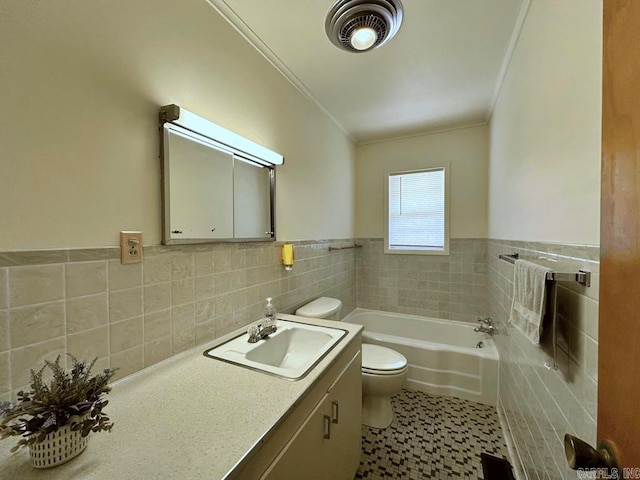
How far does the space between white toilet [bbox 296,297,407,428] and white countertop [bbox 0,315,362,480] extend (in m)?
0.87

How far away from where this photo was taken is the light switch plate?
2.89 ft

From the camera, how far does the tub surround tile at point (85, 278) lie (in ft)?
2.47

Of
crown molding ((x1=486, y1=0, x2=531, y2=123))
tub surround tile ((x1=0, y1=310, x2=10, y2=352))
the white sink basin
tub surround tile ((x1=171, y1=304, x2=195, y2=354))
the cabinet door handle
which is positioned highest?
crown molding ((x1=486, y1=0, x2=531, y2=123))

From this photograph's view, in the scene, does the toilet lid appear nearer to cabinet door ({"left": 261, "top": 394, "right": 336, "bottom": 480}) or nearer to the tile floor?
the tile floor

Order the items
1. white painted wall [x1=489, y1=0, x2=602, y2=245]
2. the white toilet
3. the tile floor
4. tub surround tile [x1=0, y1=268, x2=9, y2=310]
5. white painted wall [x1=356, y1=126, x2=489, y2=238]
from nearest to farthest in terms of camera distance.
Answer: tub surround tile [x1=0, y1=268, x2=9, y2=310] → white painted wall [x1=489, y1=0, x2=602, y2=245] → the tile floor → the white toilet → white painted wall [x1=356, y1=126, x2=489, y2=238]

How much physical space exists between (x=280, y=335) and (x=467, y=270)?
225 cm

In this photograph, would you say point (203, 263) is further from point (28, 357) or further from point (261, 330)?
point (28, 357)

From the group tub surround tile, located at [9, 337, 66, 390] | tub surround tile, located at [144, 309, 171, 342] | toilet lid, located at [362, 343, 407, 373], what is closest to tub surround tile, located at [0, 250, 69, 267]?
tub surround tile, located at [9, 337, 66, 390]

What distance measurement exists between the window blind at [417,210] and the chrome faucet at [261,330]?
2.07 m

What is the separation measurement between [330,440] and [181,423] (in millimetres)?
628

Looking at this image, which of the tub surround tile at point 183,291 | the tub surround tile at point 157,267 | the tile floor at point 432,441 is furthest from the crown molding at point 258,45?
the tile floor at point 432,441

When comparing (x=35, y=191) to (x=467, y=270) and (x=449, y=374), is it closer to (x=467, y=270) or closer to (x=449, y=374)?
(x=449, y=374)

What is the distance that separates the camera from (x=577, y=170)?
32.3 inches

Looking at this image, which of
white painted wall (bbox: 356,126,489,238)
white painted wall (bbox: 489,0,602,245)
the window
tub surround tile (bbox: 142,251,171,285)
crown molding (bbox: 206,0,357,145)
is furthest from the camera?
the window
